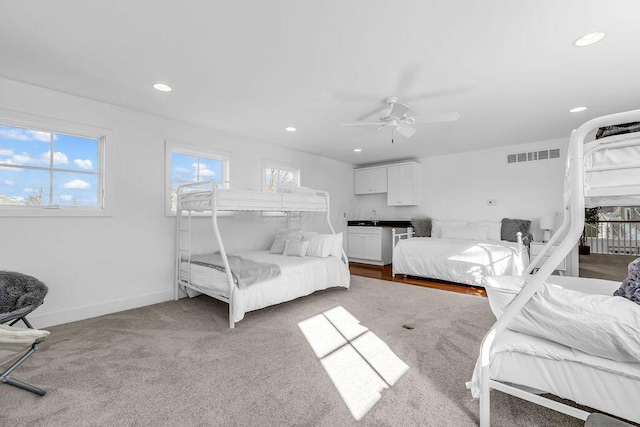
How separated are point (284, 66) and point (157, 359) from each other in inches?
100

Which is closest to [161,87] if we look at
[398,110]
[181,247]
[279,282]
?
[181,247]

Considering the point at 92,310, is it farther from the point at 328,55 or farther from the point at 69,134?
the point at 328,55

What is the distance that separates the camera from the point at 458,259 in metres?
4.36

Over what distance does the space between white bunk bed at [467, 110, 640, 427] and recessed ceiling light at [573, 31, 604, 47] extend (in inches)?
50.9

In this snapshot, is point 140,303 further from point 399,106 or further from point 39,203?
point 399,106

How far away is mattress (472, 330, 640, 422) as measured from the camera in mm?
1167

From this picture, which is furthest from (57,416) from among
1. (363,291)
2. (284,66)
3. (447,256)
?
(447,256)

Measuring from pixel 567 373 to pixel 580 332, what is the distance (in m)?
A: 0.21

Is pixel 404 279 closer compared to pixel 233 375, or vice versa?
pixel 233 375

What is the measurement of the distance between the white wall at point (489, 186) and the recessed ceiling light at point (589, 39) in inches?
126

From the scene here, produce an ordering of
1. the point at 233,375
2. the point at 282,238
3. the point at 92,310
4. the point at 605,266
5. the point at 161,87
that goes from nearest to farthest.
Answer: the point at 233,375
the point at 161,87
the point at 92,310
the point at 282,238
the point at 605,266

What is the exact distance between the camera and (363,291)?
4055 millimetres

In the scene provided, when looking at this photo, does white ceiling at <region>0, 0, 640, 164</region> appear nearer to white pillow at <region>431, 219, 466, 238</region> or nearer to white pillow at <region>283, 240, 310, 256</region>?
white pillow at <region>283, 240, 310, 256</region>

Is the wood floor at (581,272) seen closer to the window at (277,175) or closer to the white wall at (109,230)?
the window at (277,175)
